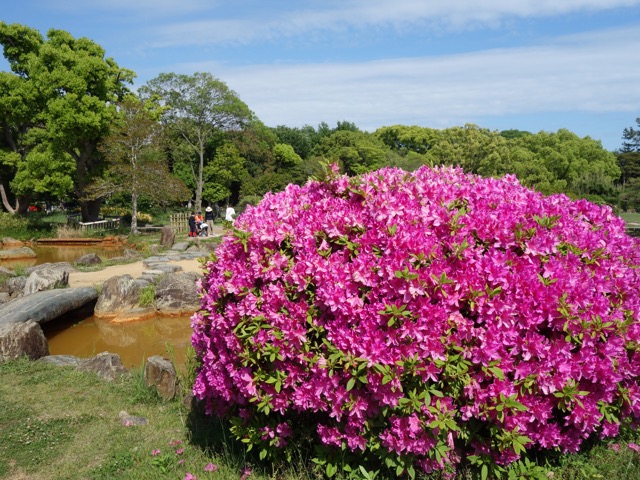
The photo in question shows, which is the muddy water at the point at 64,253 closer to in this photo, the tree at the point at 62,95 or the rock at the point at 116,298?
the tree at the point at 62,95

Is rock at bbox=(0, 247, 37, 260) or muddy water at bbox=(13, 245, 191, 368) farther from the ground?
rock at bbox=(0, 247, 37, 260)

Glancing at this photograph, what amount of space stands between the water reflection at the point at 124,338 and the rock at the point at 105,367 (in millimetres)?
1219

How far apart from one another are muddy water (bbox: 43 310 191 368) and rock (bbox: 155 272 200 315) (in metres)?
0.25

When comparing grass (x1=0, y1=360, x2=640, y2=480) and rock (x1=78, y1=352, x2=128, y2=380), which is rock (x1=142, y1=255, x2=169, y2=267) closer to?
rock (x1=78, y1=352, x2=128, y2=380)

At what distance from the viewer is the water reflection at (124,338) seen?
795 centimetres

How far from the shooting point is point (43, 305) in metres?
8.41

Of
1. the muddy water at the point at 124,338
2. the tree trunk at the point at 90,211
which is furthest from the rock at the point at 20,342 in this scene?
the tree trunk at the point at 90,211

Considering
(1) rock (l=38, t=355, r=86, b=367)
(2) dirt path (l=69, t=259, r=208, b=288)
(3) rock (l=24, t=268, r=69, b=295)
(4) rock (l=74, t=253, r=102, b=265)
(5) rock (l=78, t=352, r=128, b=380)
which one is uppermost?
(3) rock (l=24, t=268, r=69, b=295)

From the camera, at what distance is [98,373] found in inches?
232

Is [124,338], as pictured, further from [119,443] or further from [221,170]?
[221,170]

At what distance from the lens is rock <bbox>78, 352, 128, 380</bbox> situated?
19.2 feet

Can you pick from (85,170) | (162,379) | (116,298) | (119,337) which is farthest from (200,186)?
(162,379)

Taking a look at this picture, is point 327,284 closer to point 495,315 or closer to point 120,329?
point 495,315

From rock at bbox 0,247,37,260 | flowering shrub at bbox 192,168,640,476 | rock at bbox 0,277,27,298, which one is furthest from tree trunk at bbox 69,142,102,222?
flowering shrub at bbox 192,168,640,476
